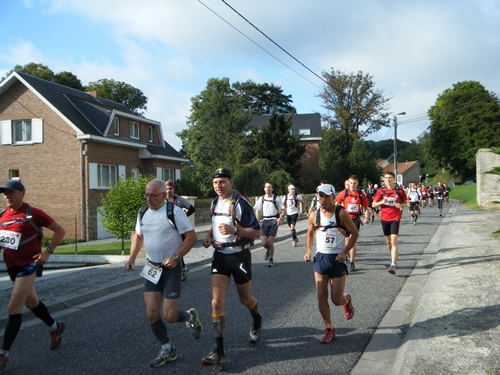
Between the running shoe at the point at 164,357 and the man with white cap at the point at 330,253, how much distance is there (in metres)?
1.58

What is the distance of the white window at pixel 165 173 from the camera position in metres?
33.6

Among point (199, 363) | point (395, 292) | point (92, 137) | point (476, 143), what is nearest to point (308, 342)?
point (199, 363)

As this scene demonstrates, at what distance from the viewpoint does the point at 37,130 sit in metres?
28.4

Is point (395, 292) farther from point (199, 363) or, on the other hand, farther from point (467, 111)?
point (467, 111)

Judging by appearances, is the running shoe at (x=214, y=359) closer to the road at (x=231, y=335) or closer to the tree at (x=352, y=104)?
the road at (x=231, y=335)

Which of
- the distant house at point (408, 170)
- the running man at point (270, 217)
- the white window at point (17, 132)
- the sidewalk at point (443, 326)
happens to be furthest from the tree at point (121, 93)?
the distant house at point (408, 170)

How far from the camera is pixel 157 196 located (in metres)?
4.78

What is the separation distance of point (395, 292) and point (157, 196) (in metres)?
4.77

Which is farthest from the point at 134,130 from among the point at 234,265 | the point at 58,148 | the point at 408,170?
the point at 408,170

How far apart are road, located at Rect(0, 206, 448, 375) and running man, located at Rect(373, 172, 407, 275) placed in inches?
21.0

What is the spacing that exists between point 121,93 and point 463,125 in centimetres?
4617

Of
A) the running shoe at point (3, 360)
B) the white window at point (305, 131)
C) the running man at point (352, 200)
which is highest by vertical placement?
the white window at point (305, 131)

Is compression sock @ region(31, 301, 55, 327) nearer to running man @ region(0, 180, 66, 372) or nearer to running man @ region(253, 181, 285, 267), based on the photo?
running man @ region(0, 180, 66, 372)

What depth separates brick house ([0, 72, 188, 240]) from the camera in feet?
90.2
